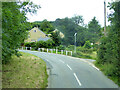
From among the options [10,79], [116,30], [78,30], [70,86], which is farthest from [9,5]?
[78,30]

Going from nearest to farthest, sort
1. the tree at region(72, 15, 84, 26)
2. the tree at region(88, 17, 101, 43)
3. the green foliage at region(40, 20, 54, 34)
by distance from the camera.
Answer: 1. the tree at region(88, 17, 101, 43)
2. the tree at region(72, 15, 84, 26)
3. the green foliage at region(40, 20, 54, 34)

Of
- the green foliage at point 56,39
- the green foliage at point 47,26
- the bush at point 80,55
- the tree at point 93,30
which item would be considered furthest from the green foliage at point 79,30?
the green foliage at point 47,26

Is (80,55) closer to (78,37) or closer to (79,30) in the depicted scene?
(78,37)

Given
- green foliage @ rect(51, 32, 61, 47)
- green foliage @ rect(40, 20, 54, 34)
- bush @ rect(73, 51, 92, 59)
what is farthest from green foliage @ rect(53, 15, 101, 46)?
green foliage @ rect(40, 20, 54, 34)

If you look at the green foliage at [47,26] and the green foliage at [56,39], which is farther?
the green foliage at [47,26]

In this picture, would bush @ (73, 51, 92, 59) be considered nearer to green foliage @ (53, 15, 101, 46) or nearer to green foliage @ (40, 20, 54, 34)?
green foliage @ (53, 15, 101, 46)

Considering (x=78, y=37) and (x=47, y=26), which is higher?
(x=47, y=26)

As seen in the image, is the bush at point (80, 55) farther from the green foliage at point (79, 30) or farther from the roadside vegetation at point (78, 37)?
the green foliage at point (79, 30)

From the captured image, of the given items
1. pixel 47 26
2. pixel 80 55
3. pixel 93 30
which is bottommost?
pixel 80 55

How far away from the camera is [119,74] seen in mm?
10523

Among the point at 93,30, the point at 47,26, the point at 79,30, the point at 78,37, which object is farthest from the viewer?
the point at 47,26

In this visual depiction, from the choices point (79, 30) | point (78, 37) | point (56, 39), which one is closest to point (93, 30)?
point (79, 30)

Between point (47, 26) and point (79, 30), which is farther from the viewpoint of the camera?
point (47, 26)

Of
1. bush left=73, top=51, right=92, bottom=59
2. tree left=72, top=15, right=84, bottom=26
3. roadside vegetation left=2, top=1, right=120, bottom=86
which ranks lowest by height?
bush left=73, top=51, right=92, bottom=59
